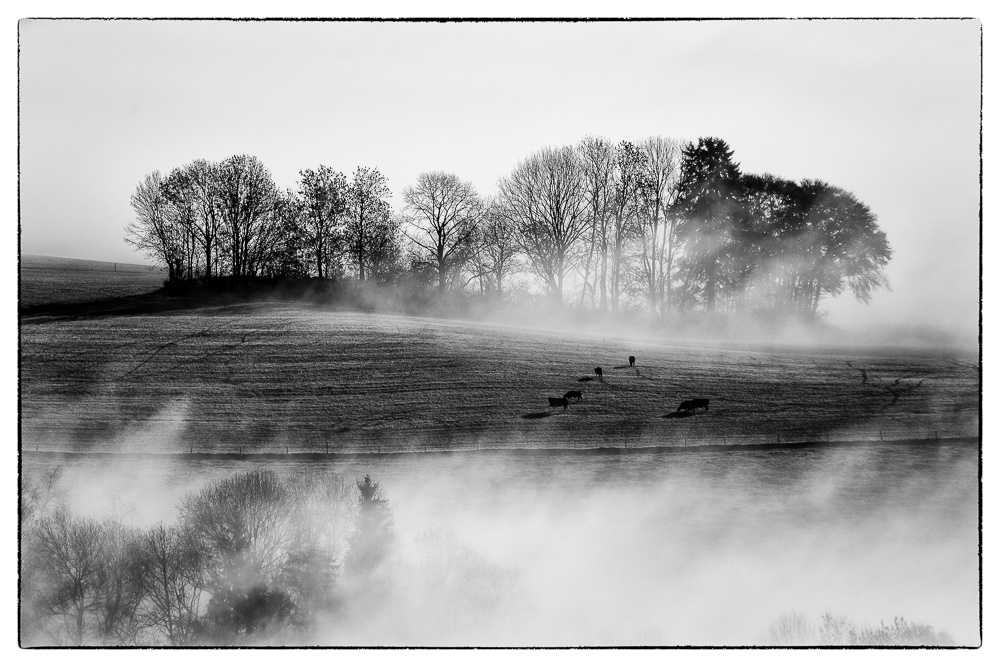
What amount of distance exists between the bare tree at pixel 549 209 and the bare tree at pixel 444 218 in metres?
0.77

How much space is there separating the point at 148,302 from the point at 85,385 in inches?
207

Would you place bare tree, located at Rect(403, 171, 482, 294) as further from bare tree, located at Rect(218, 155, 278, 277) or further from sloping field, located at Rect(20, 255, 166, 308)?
sloping field, located at Rect(20, 255, 166, 308)

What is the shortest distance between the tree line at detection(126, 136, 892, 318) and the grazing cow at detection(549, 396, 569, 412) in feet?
7.80

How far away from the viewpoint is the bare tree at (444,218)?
1573 cm

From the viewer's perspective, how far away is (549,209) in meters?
17.1

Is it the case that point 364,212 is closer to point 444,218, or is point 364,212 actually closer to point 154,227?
point 444,218

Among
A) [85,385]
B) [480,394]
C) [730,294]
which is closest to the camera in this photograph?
[85,385]

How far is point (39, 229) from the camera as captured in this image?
539 inches

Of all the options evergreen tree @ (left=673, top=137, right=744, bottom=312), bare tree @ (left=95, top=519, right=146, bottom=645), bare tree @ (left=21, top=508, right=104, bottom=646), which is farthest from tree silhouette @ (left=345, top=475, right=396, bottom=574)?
evergreen tree @ (left=673, top=137, right=744, bottom=312)

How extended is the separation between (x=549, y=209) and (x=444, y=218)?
87.6 inches

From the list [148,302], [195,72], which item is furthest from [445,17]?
[148,302]

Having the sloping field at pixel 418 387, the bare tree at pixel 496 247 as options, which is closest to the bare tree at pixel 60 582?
the sloping field at pixel 418 387

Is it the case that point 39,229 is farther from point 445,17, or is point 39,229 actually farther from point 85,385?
point 445,17

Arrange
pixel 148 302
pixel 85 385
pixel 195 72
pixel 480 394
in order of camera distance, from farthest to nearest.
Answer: pixel 148 302 < pixel 480 394 < pixel 85 385 < pixel 195 72
